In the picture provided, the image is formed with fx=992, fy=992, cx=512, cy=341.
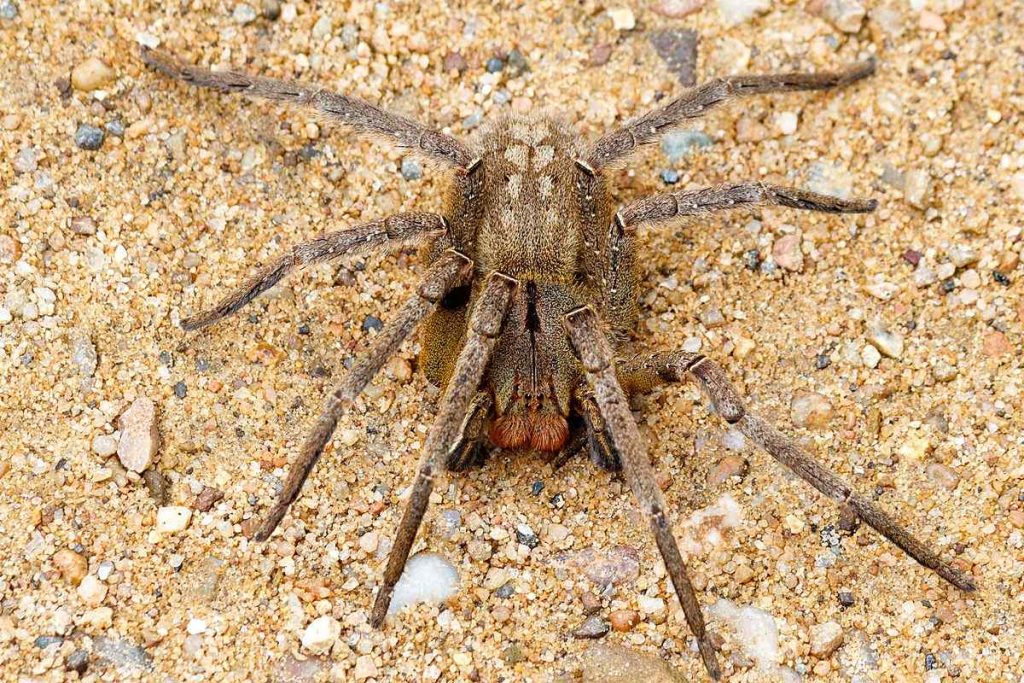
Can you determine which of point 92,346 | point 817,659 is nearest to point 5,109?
point 92,346

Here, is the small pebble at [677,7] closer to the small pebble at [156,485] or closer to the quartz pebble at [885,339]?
the quartz pebble at [885,339]

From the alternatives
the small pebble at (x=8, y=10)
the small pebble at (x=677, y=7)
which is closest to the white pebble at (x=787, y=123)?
the small pebble at (x=677, y=7)

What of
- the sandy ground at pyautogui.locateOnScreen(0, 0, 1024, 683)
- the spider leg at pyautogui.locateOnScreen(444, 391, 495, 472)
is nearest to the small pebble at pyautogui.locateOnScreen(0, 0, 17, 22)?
the sandy ground at pyautogui.locateOnScreen(0, 0, 1024, 683)

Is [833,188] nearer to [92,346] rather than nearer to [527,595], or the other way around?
[527,595]

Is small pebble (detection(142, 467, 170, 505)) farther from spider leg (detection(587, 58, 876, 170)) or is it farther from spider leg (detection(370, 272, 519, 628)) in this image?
spider leg (detection(587, 58, 876, 170))

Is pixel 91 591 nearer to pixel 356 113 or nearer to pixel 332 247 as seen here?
pixel 332 247

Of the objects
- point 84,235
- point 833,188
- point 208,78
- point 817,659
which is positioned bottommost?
point 817,659
